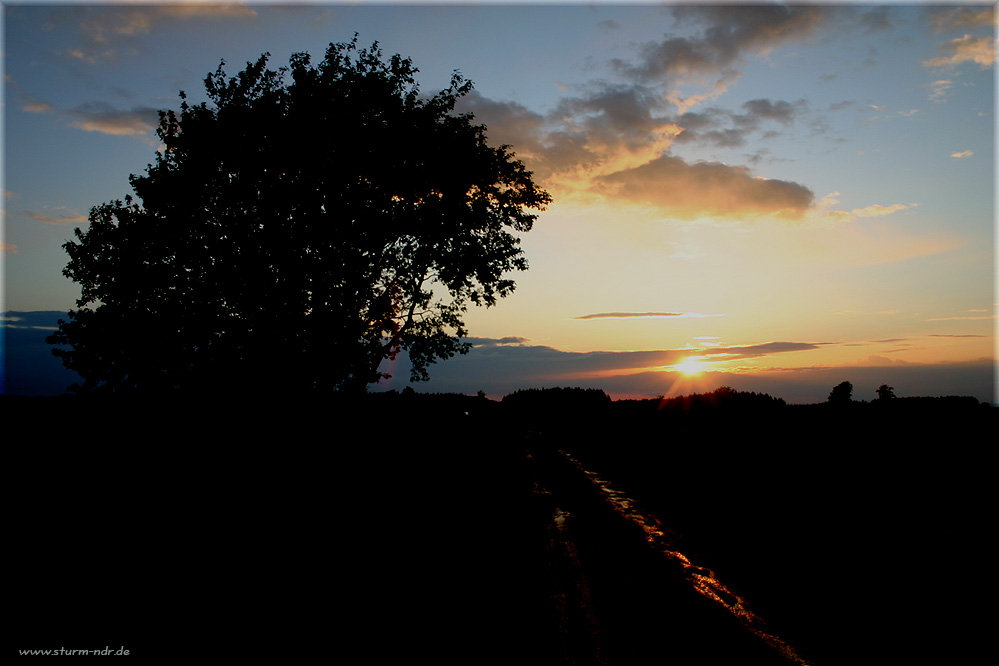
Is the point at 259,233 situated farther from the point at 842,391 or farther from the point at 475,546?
the point at 842,391

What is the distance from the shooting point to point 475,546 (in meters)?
6.87

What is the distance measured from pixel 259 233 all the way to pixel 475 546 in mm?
19285

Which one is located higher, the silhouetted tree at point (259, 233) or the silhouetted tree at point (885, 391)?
the silhouetted tree at point (259, 233)

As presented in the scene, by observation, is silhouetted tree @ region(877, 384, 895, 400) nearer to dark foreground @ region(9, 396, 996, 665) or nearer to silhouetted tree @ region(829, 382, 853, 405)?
silhouetted tree @ region(829, 382, 853, 405)

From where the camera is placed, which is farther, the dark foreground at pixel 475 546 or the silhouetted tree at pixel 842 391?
the silhouetted tree at pixel 842 391

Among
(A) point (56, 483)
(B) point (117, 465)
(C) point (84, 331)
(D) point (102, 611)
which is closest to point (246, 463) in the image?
(B) point (117, 465)

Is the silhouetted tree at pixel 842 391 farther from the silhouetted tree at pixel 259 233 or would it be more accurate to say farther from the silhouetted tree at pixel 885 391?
the silhouetted tree at pixel 259 233

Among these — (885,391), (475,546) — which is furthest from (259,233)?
(885,391)

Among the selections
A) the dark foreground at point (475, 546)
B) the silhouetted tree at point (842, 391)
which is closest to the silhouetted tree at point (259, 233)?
the dark foreground at point (475, 546)

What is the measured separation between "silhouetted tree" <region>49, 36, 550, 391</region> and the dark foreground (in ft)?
31.7

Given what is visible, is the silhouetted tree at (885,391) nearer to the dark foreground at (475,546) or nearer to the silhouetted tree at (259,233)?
the dark foreground at (475,546)

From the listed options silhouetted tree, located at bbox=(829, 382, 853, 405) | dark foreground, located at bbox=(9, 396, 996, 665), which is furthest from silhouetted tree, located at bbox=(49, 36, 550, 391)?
silhouetted tree, located at bbox=(829, 382, 853, 405)

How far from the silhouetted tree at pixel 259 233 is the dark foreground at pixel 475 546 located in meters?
9.65

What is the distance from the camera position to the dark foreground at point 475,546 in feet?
14.4
